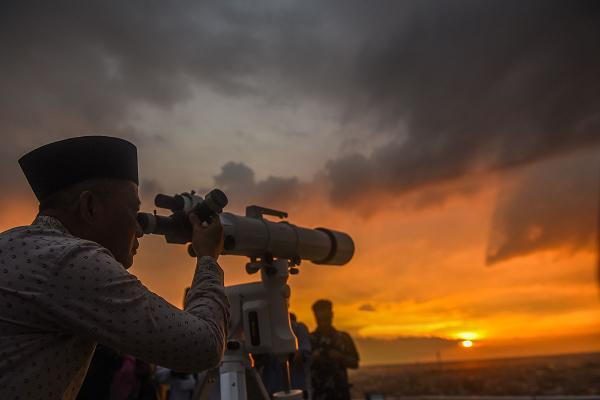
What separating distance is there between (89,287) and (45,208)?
18.3 inches

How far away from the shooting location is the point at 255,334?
9.20 feet

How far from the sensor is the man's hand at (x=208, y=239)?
1.74m

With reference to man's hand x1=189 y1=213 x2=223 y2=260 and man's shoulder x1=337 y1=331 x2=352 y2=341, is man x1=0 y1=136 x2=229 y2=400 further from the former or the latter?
man's shoulder x1=337 y1=331 x2=352 y2=341

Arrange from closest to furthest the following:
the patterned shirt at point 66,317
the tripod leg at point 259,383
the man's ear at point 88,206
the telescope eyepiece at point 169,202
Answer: the patterned shirt at point 66,317 < the man's ear at point 88,206 < the telescope eyepiece at point 169,202 < the tripod leg at point 259,383

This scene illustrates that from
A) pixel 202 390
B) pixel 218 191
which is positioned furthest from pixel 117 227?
pixel 202 390

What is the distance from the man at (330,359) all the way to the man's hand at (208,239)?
4.62m

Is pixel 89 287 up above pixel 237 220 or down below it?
below

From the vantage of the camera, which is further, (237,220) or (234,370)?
(237,220)

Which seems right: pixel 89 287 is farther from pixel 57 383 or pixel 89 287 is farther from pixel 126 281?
pixel 57 383

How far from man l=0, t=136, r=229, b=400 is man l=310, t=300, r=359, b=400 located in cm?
489

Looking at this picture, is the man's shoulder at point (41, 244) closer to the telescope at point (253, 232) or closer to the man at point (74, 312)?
the man at point (74, 312)

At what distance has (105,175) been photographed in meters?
1.54

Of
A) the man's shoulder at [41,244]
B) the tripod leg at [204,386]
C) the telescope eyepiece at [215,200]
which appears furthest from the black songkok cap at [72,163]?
the tripod leg at [204,386]

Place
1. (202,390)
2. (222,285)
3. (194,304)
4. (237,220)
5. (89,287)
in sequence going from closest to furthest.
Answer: (89,287) < (194,304) < (222,285) < (202,390) < (237,220)
